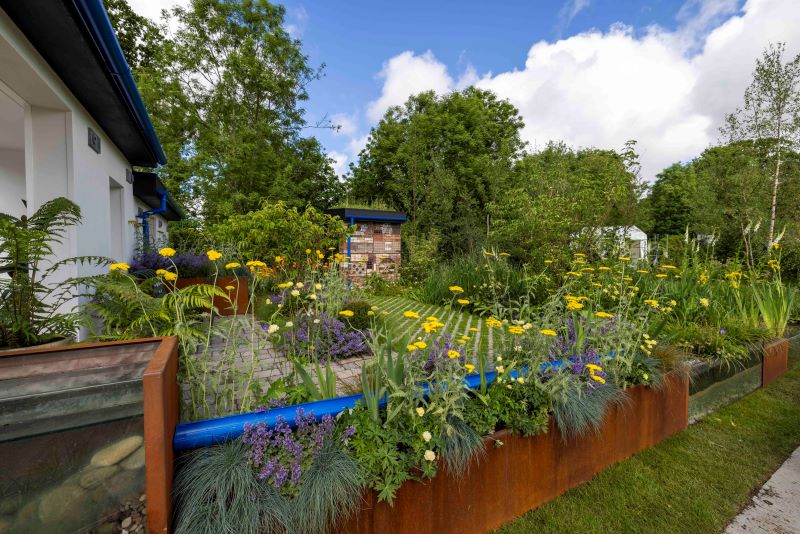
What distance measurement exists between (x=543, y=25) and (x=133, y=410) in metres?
10.3

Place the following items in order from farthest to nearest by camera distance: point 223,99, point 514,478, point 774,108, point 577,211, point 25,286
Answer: point 223,99 < point 774,108 < point 577,211 < point 25,286 < point 514,478

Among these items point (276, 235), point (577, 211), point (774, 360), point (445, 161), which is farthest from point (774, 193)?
point (276, 235)

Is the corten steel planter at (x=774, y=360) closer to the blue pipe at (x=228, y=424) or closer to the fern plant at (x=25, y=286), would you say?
the blue pipe at (x=228, y=424)

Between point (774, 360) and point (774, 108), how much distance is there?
9341mm

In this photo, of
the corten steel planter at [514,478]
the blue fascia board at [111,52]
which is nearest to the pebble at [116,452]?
the corten steel planter at [514,478]

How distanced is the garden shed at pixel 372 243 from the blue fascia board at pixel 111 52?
6.10m

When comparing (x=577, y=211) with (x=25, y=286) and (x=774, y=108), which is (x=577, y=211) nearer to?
(x=25, y=286)

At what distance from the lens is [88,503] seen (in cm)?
100

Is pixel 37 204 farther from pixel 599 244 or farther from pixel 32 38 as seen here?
pixel 599 244

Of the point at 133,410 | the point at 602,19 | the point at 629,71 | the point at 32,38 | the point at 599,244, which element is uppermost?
the point at 602,19

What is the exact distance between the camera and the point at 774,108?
927 cm

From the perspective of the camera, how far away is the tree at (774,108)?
9008 millimetres

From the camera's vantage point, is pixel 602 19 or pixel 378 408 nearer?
pixel 378 408

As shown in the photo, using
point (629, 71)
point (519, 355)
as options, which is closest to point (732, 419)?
point (519, 355)
